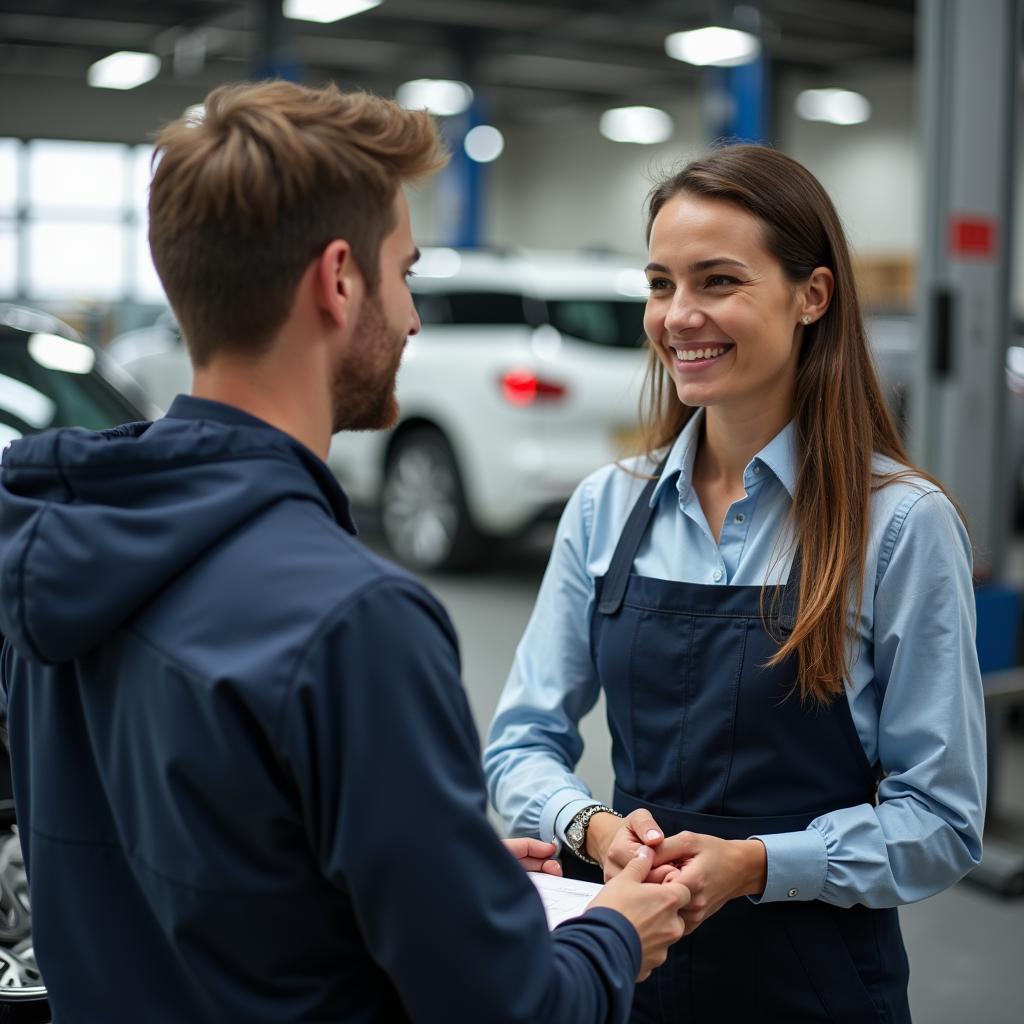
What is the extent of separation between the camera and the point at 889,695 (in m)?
1.65

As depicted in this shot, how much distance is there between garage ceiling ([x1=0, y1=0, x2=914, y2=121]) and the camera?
51.2ft

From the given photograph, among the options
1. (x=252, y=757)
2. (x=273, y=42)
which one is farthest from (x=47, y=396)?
(x=273, y=42)

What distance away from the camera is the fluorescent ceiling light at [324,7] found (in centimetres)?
1398

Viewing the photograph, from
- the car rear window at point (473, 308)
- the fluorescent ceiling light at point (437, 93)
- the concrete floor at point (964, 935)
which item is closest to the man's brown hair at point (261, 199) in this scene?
the concrete floor at point (964, 935)

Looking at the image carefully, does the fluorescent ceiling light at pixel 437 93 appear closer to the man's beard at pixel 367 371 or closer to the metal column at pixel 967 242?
the metal column at pixel 967 242

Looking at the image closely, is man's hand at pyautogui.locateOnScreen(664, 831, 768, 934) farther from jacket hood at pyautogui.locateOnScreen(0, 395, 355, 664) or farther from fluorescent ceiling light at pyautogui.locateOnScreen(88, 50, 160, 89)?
fluorescent ceiling light at pyautogui.locateOnScreen(88, 50, 160, 89)

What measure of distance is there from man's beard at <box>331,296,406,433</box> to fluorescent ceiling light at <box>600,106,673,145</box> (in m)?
21.3

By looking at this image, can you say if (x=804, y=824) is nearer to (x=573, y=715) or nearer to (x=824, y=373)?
(x=573, y=715)

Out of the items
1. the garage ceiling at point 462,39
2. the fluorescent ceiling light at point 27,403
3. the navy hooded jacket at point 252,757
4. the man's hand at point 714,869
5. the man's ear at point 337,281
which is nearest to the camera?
the navy hooded jacket at point 252,757

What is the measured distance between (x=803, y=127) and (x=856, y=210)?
1703 millimetres

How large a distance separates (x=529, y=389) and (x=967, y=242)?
2939mm

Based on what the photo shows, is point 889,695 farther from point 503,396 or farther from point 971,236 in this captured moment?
point 503,396

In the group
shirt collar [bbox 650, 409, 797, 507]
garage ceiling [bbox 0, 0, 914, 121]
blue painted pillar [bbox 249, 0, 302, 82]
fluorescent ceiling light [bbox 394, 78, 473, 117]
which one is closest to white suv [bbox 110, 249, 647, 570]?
shirt collar [bbox 650, 409, 797, 507]

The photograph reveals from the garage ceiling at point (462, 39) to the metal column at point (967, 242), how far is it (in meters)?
9.39
